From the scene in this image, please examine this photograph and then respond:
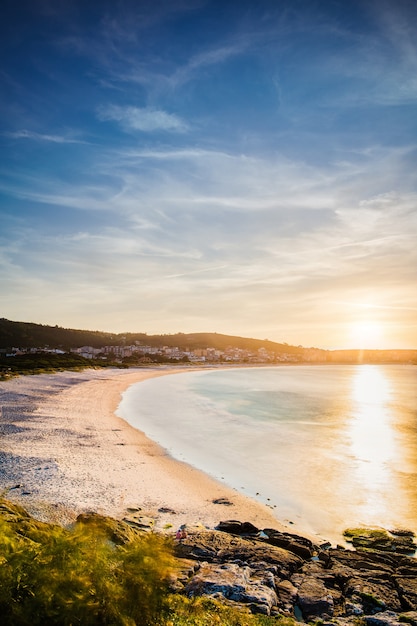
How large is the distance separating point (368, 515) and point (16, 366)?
58.2 m

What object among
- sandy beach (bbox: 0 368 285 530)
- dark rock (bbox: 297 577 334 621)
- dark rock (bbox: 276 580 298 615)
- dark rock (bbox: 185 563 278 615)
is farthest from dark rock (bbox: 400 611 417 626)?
sandy beach (bbox: 0 368 285 530)

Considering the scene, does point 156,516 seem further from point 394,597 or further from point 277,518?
point 394,597

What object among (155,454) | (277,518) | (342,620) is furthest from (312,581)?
(155,454)

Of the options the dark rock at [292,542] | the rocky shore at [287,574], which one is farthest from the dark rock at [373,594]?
the dark rock at [292,542]

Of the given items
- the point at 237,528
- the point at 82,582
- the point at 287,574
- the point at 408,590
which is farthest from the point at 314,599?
the point at 82,582

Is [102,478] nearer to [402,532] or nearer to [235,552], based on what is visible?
[235,552]

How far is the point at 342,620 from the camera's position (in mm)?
6473

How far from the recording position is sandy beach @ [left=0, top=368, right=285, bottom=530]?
1115cm

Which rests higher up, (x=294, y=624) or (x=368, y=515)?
(x=294, y=624)

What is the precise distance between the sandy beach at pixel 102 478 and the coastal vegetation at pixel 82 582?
5.97 metres

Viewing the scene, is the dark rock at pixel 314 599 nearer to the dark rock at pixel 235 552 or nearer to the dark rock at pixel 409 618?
the dark rock at pixel 235 552

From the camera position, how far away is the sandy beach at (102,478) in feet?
36.6

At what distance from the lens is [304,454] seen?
70.3 feet

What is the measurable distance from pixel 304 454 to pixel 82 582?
1905 cm
